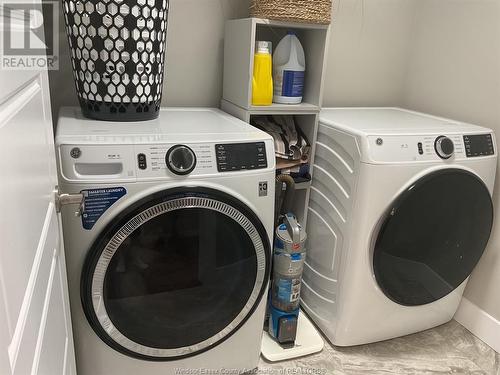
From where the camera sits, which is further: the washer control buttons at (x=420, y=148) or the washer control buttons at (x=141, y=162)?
the washer control buttons at (x=420, y=148)

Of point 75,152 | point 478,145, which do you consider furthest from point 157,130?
point 478,145

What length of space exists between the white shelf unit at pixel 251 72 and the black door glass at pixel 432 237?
406 mm

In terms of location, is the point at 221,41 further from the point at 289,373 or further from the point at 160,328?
the point at 289,373

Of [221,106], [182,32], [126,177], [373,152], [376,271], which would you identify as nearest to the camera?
[126,177]

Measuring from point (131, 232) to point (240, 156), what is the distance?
0.40 m

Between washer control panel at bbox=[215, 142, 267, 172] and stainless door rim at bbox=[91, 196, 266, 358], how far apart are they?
0.39ft

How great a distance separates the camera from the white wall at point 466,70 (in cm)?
173

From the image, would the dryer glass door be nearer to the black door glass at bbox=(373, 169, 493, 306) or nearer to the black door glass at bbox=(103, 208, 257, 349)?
the black door glass at bbox=(103, 208, 257, 349)

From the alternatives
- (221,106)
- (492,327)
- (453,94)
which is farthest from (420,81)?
(492,327)

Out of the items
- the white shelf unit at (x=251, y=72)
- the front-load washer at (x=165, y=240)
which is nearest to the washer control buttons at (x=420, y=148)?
the white shelf unit at (x=251, y=72)

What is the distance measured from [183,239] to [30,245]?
0.68 m

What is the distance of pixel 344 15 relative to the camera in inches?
77.9

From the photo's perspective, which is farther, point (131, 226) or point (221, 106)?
point (221, 106)
